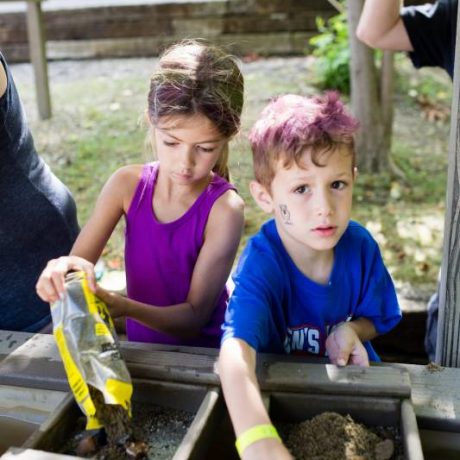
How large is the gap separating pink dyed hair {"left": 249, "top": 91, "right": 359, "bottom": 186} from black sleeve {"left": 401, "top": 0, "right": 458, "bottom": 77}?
1221mm

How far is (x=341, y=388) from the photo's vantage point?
4.92ft

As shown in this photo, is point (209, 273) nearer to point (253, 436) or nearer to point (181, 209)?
point (181, 209)

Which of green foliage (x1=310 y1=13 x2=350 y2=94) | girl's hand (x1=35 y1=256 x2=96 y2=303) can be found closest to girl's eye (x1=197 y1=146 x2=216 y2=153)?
girl's hand (x1=35 y1=256 x2=96 y2=303)

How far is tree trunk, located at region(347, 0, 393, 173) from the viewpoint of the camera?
5.23m

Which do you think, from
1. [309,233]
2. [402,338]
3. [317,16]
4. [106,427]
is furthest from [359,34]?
[317,16]

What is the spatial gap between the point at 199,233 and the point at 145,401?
1.99ft

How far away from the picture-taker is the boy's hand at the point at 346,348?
63.1 inches

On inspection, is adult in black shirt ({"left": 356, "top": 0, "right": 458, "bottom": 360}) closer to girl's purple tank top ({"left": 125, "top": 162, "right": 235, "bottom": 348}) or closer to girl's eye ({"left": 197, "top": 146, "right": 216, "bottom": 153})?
girl's purple tank top ({"left": 125, "top": 162, "right": 235, "bottom": 348})

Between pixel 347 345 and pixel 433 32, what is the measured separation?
1.57 m

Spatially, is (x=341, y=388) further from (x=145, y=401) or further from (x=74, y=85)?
(x=74, y=85)

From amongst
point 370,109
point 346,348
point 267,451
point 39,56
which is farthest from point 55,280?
point 39,56

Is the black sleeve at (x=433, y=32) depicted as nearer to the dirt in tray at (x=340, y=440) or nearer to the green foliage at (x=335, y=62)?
the dirt in tray at (x=340, y=440)

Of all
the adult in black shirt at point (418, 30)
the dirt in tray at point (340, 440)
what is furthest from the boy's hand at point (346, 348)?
the adult in black shirt at point (418, 30)

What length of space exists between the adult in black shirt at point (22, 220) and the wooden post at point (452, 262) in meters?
1.26
